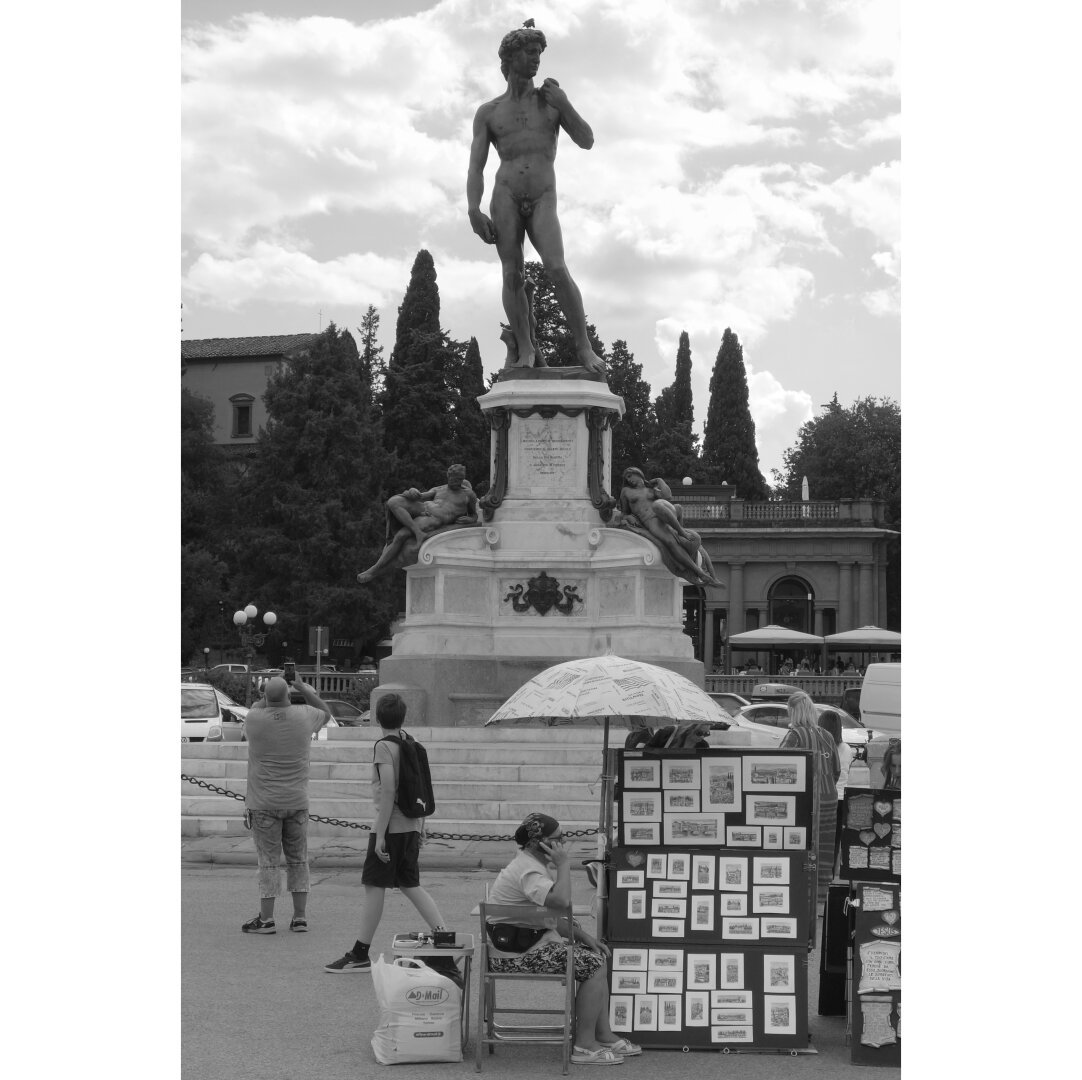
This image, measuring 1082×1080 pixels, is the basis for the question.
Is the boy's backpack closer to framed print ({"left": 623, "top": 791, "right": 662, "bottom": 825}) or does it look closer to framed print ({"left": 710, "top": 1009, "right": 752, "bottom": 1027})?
framed print ({"left": 623, "top": 791, "right": 662, "bottom": 825})

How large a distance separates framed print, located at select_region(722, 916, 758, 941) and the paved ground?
0.54 m

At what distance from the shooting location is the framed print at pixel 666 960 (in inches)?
313

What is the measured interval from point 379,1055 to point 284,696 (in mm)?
4046

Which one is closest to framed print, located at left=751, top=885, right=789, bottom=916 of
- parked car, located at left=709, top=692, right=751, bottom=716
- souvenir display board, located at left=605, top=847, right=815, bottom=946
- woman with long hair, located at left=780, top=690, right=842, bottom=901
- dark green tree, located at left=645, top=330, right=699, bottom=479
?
souvenir display board, located at left=605, top=847, right=815, bottom=946

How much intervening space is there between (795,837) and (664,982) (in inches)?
36.1

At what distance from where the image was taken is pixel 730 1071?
744 cm

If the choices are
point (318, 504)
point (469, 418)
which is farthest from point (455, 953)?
point (469, 418)

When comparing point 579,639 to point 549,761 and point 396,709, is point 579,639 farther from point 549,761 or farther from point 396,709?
point 396,709

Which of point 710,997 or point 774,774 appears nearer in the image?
point 710,997

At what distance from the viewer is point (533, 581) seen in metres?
21.0

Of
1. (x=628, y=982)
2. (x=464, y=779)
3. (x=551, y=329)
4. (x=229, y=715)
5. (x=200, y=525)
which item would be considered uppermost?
(x=551, y=329)

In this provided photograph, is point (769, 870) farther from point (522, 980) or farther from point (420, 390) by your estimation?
point (420, 390)

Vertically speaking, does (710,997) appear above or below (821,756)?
below

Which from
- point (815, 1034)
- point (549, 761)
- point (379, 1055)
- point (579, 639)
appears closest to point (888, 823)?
point (815, 1034)
